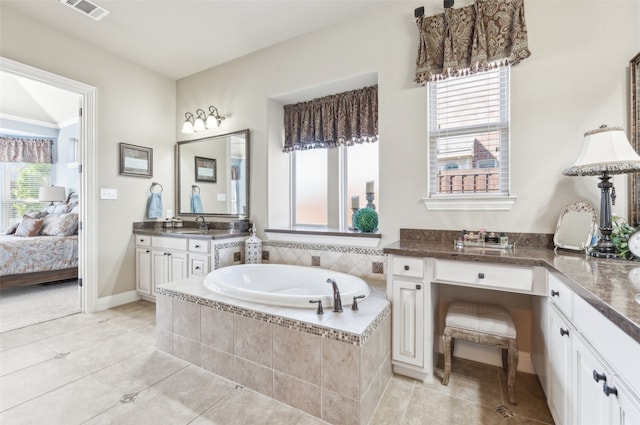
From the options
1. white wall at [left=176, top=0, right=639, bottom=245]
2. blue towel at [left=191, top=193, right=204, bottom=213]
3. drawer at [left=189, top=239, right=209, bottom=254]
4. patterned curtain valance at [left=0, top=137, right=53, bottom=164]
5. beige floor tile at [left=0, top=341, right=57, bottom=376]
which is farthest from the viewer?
patterned curtain valance at [left=0, top=137, right=53, bottom=164]

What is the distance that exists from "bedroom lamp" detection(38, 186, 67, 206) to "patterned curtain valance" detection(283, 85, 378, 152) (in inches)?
181

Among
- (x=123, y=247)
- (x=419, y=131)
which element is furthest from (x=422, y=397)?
(x=123, y=247)

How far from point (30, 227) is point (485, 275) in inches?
220

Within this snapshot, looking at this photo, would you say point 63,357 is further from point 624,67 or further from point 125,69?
point 624,67

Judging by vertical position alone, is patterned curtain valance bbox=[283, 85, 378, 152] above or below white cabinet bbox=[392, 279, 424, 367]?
above

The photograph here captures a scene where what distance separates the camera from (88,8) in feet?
7.78

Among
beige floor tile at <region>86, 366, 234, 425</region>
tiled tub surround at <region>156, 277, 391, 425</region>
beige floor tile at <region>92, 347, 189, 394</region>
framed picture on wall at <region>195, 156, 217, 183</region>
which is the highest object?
framed picture on wall at <region>195, 156, 217, 183</region>

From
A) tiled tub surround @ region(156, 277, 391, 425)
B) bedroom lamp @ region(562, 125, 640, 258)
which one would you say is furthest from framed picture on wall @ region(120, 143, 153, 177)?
bedroom lamp @ region(562, 125, 640, 258)

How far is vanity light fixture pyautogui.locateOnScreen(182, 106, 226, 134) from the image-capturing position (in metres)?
3.25

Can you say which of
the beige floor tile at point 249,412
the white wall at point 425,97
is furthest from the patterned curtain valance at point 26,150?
the beige floor tile at point 249,412

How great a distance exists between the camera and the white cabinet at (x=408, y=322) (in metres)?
1.77

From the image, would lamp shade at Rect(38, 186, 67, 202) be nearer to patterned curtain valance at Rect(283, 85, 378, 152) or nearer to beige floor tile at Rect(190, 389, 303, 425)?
patterned curtain valance at Rect(283, 85, 378, 152)

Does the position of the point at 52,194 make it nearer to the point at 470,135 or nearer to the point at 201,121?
the point at 201,121

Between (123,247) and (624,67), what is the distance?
4.49 meters
